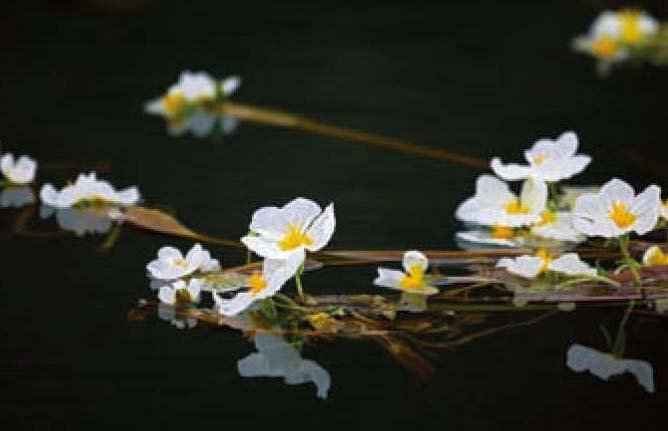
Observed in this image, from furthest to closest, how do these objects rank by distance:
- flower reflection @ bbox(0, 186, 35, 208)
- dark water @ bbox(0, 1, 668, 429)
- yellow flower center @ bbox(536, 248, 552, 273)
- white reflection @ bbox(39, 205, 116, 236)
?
flower reflection @ bbox(0, 186, 35, 208) < white reflection @ bbox(39, 205, 116, 236) < yellow flower center @ bbox(536, 248, 552, 273) < dark water @ bbox(0, 1, 668, 429)

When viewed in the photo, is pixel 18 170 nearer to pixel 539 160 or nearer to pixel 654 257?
pixel 539 160

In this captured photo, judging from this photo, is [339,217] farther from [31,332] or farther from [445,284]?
[31,332]

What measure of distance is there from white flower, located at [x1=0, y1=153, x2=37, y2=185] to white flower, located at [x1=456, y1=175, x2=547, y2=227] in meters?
0.56

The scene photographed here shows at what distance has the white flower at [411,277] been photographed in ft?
4.07

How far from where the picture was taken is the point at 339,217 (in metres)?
1.52

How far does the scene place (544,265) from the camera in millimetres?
1259

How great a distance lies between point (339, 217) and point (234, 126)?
0.52 metres

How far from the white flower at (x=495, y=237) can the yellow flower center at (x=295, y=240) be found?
26cm

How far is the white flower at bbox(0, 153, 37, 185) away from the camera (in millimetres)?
1638

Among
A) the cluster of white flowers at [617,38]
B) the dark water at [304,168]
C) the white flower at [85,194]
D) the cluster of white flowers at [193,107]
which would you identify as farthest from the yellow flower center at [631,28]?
the white flower at [85,194]

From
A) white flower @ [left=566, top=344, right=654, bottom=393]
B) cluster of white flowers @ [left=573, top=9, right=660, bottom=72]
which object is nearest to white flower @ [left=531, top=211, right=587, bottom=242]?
white flower @ [left=566, top=344, right=654, bottom=393]

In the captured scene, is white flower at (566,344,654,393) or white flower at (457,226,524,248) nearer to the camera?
white flower at (566,344,654,393)

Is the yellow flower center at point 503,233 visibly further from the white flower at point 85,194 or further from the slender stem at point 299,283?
the white flower at point 85,194

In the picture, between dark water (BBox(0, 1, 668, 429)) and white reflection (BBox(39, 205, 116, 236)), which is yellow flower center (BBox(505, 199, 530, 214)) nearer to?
dark water (BBox(0, 1, 668, 429))
